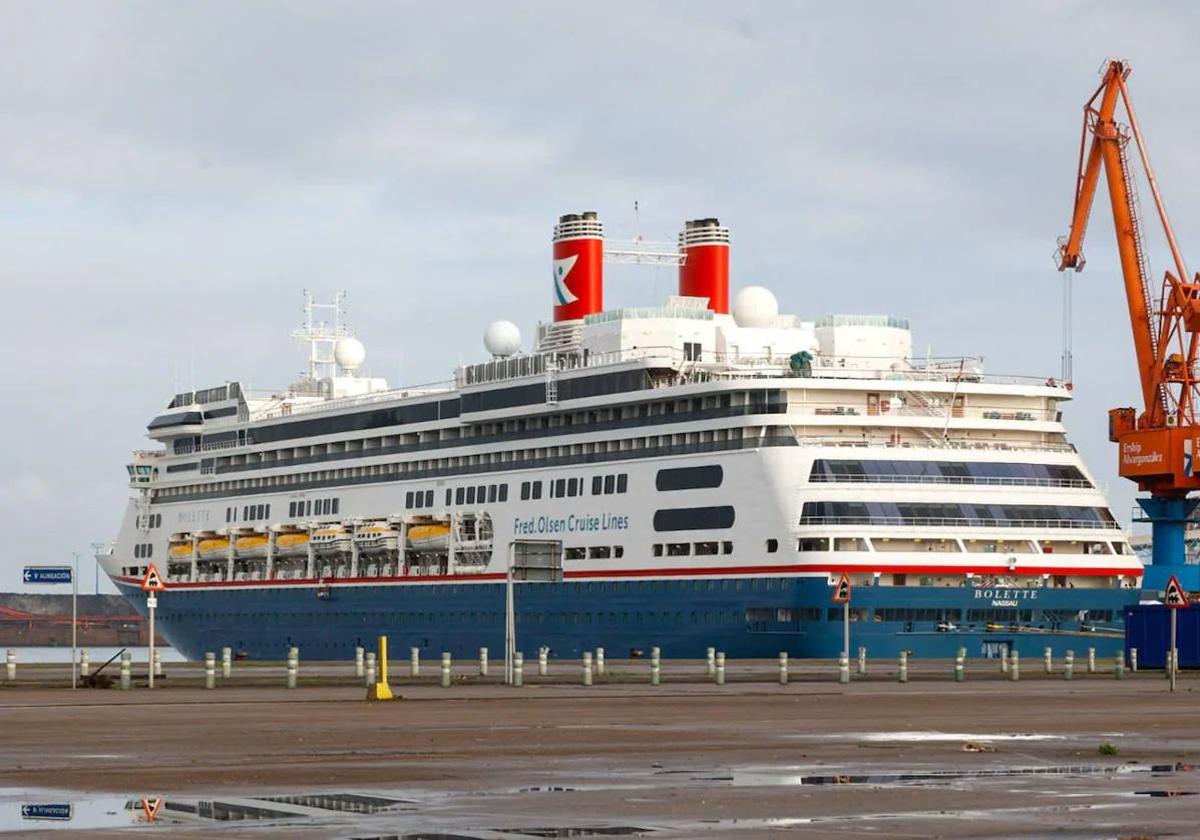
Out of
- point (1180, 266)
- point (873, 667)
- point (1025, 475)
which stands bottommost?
point (873, 667)

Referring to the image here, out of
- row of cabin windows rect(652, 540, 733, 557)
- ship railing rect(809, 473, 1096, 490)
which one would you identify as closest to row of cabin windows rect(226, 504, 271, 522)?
row of cabin windows rect(652, 540, 733, 557)

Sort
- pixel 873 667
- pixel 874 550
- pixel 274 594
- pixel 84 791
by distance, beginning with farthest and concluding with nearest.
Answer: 1. pixel 274 594
2. pixel 874 550
3. pixel 873 667
4. pixel 84 791

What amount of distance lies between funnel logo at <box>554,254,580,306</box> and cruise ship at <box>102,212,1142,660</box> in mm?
113

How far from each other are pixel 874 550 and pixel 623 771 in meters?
51.6

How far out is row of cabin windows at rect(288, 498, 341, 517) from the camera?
3866 inches

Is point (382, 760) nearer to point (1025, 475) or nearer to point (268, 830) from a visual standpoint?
point (268, 830)

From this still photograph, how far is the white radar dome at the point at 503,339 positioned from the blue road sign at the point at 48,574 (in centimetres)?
4983

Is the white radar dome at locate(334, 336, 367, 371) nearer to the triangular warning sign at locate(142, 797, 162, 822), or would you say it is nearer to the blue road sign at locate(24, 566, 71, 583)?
the blue road sign at locate(24, 566, 71, 583)

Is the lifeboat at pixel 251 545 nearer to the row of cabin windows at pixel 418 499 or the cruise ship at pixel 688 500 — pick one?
the cruise ship at pixel 688 500

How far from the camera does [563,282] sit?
90.8 metres

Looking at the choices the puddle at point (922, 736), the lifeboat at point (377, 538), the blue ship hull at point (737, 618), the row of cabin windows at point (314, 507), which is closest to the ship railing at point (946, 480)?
the blue ship hull at point (737, 618)

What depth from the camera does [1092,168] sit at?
10075cm

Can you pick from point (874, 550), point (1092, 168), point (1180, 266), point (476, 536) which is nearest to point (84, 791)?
point (874, 550)

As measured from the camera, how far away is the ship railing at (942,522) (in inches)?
2857
